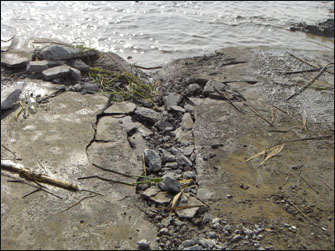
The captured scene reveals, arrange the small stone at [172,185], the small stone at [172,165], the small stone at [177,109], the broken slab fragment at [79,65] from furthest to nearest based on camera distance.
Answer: the broken slab fragment at [79,65]
the small stone at [177,109]
the small stone at [172,165]
the small stone at [172,185]

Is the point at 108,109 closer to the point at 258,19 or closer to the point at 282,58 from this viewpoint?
the point at 282,58

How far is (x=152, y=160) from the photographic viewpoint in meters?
3.33

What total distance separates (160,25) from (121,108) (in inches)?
151

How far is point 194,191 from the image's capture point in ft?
10.1

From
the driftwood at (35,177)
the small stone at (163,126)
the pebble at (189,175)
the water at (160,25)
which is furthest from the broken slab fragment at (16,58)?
the pebble at (189,175)

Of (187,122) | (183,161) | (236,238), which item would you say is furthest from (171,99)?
(236,238)

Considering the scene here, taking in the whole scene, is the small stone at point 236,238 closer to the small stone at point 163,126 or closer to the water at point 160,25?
the small stone at point 163,126

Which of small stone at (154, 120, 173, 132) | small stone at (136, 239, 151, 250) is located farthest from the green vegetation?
small stone at (136, 239, 151, 250)

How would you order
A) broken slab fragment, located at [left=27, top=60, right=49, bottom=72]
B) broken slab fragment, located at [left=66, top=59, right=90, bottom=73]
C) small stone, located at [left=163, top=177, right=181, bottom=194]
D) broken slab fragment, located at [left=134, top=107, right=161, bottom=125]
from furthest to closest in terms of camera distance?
1. broken slab fragment, located at [left=66, top=59, right=90, bottom=73]
2. broken slab fragment, located at [left=27, top=60, right=49, bottom=72]
3. broken slab fragment, located at [left=134, top=107, right=161, bottom=125]
4. small stone, located at [left=163, top=177, right=181, bottom=194]

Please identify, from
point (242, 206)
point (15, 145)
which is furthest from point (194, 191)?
point (15, 145)

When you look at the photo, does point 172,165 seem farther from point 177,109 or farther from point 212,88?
point 212,88

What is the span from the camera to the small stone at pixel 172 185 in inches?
118

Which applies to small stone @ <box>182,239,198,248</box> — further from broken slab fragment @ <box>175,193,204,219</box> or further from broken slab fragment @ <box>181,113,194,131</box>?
broken slab fragment @ <box>181,113,194,131</box>

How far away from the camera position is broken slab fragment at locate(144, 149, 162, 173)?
3.29 meters
